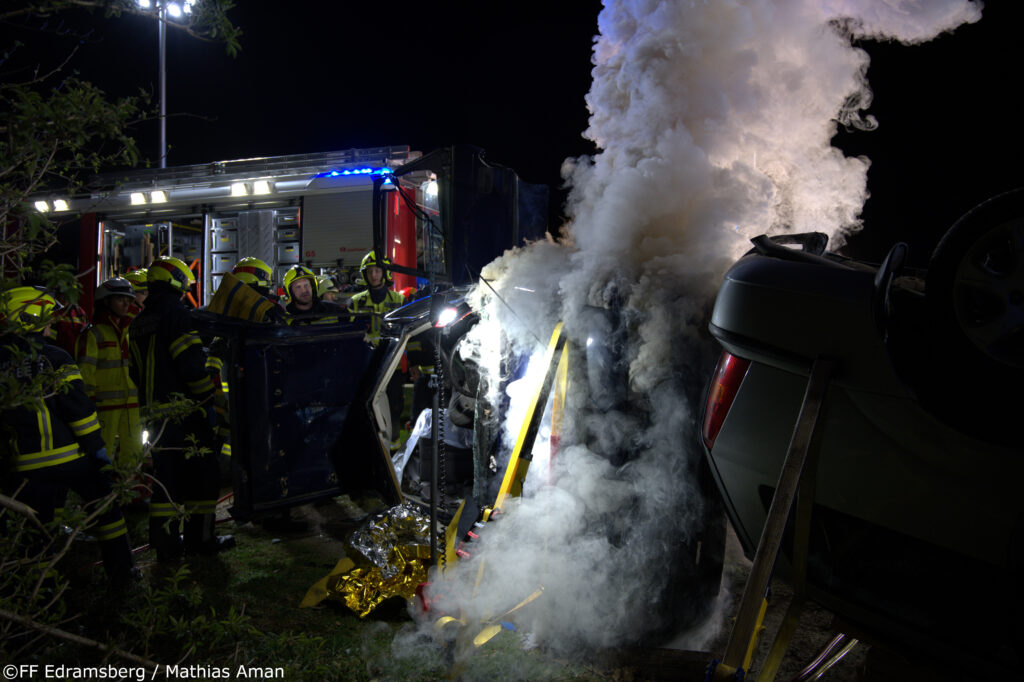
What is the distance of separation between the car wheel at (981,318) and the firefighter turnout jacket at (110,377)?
5548 mm

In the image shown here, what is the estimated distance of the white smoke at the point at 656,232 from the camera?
306cm

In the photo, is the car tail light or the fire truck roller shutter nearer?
the car tail light

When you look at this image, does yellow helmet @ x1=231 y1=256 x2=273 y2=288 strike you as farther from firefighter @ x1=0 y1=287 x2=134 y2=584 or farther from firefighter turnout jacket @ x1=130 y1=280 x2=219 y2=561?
firefighter @ x1=0 y1=287 x2=134 y2=584

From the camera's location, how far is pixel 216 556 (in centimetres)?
452

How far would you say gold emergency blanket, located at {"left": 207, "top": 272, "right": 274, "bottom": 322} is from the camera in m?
5.38

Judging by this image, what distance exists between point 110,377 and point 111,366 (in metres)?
0.10

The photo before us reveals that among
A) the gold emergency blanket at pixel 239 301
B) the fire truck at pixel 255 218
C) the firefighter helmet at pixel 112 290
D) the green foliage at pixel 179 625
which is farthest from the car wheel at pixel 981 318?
the fire truck at pixel 255 218

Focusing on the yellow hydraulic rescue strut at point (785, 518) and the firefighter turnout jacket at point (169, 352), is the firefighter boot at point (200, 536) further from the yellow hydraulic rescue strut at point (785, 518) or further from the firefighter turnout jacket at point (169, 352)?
the yellow hydraulic rescue strut at point (785, 518)

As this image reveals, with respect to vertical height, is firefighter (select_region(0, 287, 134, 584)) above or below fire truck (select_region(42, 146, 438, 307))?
below

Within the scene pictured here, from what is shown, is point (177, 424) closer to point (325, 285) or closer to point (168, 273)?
point (168, 273)

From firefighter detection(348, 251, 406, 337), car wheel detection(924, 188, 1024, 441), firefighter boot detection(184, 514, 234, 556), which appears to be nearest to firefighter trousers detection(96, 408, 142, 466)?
firefighter boot detection(184, 514, 234, 556)

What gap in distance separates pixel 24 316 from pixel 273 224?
9418 mm

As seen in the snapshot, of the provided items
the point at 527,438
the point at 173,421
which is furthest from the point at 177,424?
the point at 527,438

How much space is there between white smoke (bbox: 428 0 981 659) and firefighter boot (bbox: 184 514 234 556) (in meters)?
2.35
